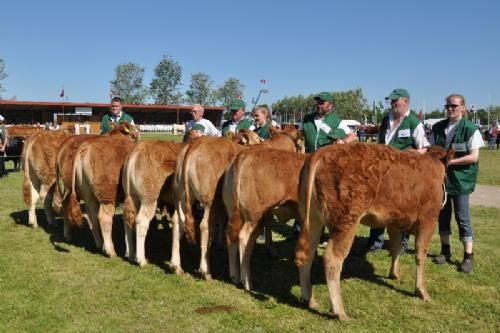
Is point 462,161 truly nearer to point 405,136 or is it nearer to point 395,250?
point 405,136

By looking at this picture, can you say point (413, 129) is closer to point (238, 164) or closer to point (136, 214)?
point (238, 164)

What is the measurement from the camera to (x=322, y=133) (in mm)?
7355

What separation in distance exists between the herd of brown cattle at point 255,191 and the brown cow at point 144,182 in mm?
14

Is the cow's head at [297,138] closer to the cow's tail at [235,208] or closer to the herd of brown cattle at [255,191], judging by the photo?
the herd of brown cattle at [255,191]

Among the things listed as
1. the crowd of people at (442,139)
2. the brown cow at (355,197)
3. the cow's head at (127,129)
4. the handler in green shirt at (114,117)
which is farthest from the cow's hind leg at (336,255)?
the handler in green shirt at (114,117)

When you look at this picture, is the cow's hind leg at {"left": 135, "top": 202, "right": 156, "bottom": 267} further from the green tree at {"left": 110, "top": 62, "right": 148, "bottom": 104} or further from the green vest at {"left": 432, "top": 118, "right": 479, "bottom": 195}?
the green tree at {"left": 110, "top": 62, "right": 148, "bottom": 104}

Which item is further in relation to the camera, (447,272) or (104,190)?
(104,190)

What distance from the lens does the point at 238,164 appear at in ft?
18.4

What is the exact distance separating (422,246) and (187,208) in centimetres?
295

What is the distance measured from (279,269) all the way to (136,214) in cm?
222

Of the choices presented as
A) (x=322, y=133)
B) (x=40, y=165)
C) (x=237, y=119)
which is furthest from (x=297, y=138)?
(x=40, y=165)

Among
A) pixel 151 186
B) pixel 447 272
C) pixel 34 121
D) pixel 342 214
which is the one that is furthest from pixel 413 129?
pixel 34 121

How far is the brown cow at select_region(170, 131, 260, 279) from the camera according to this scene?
19.9 feet

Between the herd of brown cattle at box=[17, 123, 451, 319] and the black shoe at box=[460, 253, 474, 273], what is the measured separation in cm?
104
